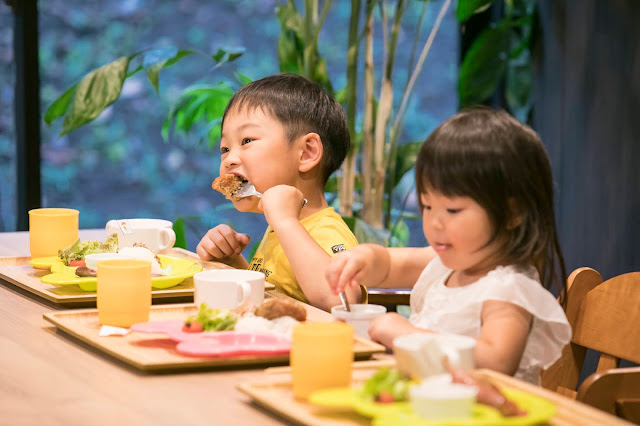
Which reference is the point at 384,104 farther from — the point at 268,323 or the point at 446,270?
the point at 268,323

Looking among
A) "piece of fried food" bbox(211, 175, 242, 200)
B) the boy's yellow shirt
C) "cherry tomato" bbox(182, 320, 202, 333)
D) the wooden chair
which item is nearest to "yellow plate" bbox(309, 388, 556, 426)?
"cherry tomato" bbox(182, 320, 202, 333)

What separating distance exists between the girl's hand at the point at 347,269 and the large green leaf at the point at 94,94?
2.07m

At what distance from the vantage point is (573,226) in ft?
10.4

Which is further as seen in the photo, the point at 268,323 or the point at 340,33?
the point at 340,33

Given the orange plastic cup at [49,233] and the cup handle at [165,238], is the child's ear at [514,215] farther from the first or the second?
the orange plastic cup at [49,233]

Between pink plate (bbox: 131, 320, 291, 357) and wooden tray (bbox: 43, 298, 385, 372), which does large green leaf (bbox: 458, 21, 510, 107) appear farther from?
pink plate (bbox: 131, 320, 291, 357)

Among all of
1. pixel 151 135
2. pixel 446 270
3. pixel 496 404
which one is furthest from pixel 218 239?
pixel 151 135

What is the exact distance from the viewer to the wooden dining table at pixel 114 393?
3.02 feet

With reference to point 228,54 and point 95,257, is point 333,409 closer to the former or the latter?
point 95,257

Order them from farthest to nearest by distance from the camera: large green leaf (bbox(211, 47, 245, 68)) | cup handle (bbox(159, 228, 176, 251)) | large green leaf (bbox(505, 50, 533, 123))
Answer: large green leaf (bbox(505, 50, 533, 123))
large green leaf (bbox(211, 47, 245, 68))
cup handle (bbox(159, 228, 176, 251))

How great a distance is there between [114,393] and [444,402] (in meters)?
0.43

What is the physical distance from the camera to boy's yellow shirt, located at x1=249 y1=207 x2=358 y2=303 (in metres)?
1.74

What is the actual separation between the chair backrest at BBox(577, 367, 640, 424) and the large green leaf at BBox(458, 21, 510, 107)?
261cm

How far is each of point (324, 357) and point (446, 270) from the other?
523mm
